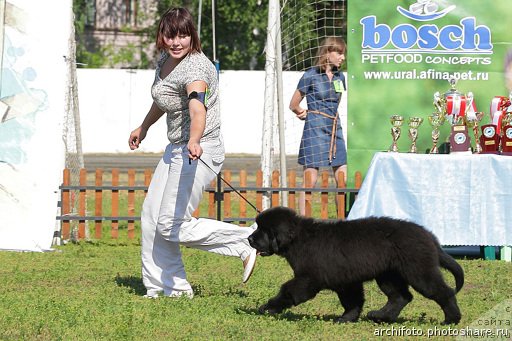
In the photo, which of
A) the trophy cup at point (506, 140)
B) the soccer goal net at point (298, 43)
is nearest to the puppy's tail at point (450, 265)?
the trophy cup at point (506, 140)

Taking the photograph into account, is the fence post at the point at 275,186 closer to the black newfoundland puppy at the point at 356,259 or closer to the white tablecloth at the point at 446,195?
the white tablecloth at the point at 446,195

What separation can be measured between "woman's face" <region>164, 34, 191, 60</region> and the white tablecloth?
289 centimetres

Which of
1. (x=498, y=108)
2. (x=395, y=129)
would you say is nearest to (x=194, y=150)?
(x=395, y=129)

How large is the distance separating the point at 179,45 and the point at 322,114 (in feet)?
13.7

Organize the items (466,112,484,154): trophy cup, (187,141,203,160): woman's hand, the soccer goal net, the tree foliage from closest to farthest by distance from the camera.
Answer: (187,141,203,160): woman's hand → (466,112,484,154): trophy cup → the soccer goal net → the tree foliage

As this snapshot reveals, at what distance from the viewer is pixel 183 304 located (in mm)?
6180

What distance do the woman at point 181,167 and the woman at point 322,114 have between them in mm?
3766

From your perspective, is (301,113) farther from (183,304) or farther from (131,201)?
(183,304)

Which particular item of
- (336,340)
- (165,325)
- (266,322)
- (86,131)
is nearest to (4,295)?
(165,325)

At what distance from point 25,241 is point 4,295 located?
2.34 metres

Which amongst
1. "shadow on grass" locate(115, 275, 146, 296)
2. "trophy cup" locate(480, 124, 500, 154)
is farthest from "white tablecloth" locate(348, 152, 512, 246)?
"shadow on grass" locate(115, 275, 146, 296)

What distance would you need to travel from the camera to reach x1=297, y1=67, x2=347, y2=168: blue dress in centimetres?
1020

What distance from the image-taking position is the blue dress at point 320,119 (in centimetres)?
1020

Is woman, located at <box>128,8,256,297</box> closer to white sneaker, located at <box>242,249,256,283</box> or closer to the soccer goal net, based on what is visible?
white sneaker, located at <box>242,249,256,283</box>
